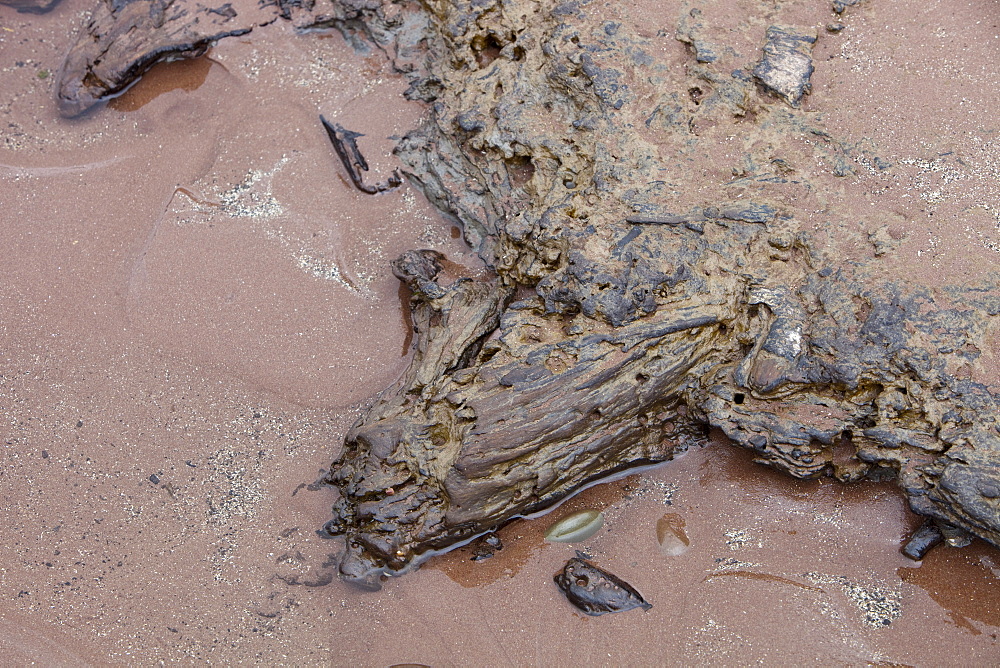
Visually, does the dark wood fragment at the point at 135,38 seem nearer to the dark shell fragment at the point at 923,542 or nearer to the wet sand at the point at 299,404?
Answer: the wet sand at the point at 299,404

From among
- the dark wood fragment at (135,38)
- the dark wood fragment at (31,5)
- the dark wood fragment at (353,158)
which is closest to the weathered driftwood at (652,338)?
the dark wood fragment at (353,158)

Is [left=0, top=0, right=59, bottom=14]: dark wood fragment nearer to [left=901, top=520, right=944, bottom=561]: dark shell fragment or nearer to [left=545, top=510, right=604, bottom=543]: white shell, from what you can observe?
[left=545, top=510, right=604, bottom=543]: white shell

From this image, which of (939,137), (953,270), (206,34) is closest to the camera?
(953,270)

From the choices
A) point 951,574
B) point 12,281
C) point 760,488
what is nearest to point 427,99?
point 12,281

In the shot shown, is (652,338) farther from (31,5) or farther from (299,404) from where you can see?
(31,5)

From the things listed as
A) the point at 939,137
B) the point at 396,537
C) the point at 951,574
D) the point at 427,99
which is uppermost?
the point at 939,137

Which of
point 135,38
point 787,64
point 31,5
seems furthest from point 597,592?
point 31,5

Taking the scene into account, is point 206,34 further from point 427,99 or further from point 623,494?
point 623,494

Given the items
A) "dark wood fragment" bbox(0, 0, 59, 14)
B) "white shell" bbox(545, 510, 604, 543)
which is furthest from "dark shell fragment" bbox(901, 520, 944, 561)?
"dark wood fragment" bbox(0, 0, 59, 14)
